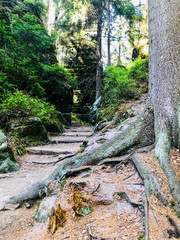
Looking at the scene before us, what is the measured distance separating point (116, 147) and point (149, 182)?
1.20 m

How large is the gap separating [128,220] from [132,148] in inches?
64.4

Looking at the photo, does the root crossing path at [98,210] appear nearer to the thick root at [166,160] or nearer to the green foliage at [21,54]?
the thick root at [166,160]

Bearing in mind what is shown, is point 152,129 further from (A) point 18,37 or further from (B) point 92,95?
(B) point 92,95

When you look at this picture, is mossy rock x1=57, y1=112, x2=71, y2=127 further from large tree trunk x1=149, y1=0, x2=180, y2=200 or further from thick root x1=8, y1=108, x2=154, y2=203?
large tree trunk x1=149, y1=0, x2=180, y2=200

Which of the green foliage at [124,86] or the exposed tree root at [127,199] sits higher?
the green foliage at [124,86]

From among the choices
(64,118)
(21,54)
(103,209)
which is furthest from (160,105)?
(64,118)

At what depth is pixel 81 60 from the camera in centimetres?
2045

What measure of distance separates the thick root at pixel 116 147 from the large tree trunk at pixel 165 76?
294 mm

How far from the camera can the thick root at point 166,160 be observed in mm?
Answer: 2251

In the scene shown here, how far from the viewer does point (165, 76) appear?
297 cm

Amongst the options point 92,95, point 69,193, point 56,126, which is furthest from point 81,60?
point 69,193

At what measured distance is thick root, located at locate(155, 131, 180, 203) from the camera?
225cm

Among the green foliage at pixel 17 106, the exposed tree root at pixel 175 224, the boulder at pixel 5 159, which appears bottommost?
the boulder at pixel 5 159

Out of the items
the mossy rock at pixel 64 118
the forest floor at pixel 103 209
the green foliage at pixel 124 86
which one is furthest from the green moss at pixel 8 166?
the mossy rock at pixel 64 118
